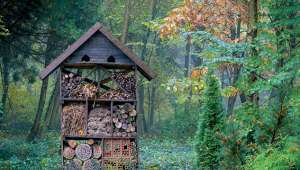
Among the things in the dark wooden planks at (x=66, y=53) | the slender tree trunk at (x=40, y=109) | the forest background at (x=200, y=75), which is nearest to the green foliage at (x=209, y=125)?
the forest background at (x=200, y=75)

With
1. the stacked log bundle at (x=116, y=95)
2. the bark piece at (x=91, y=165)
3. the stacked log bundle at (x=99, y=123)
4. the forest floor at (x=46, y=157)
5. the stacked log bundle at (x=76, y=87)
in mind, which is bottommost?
the forest floor at (x=46, y=157)

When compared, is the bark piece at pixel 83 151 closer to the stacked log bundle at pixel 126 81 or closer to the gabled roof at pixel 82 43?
the stacked log bundle at pixel 126 81

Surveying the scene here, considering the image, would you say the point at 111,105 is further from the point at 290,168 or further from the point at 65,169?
the point at 290,168

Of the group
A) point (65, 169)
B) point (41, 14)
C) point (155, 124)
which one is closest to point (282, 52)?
point (65, 169)

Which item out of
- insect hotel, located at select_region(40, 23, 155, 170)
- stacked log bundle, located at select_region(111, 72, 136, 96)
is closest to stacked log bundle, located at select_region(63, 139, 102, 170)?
insect hotel, located at select_region(40, 23, 155, 170)

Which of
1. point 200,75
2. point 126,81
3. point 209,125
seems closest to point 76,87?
point 126,81

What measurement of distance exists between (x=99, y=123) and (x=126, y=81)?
116 cm

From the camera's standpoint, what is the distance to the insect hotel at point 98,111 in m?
10.6

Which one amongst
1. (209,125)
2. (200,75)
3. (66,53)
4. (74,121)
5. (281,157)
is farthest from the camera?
(200,75)

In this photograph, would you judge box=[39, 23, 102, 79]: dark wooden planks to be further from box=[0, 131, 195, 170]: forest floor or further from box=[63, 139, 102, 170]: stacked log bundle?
box=[0, 131, 195, 170]: forest floor

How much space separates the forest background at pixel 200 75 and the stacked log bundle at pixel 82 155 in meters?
2.25

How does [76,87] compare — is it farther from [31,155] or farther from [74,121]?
[31,155]

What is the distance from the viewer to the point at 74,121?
10.7 meters

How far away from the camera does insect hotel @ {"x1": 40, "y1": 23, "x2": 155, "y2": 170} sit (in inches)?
417
